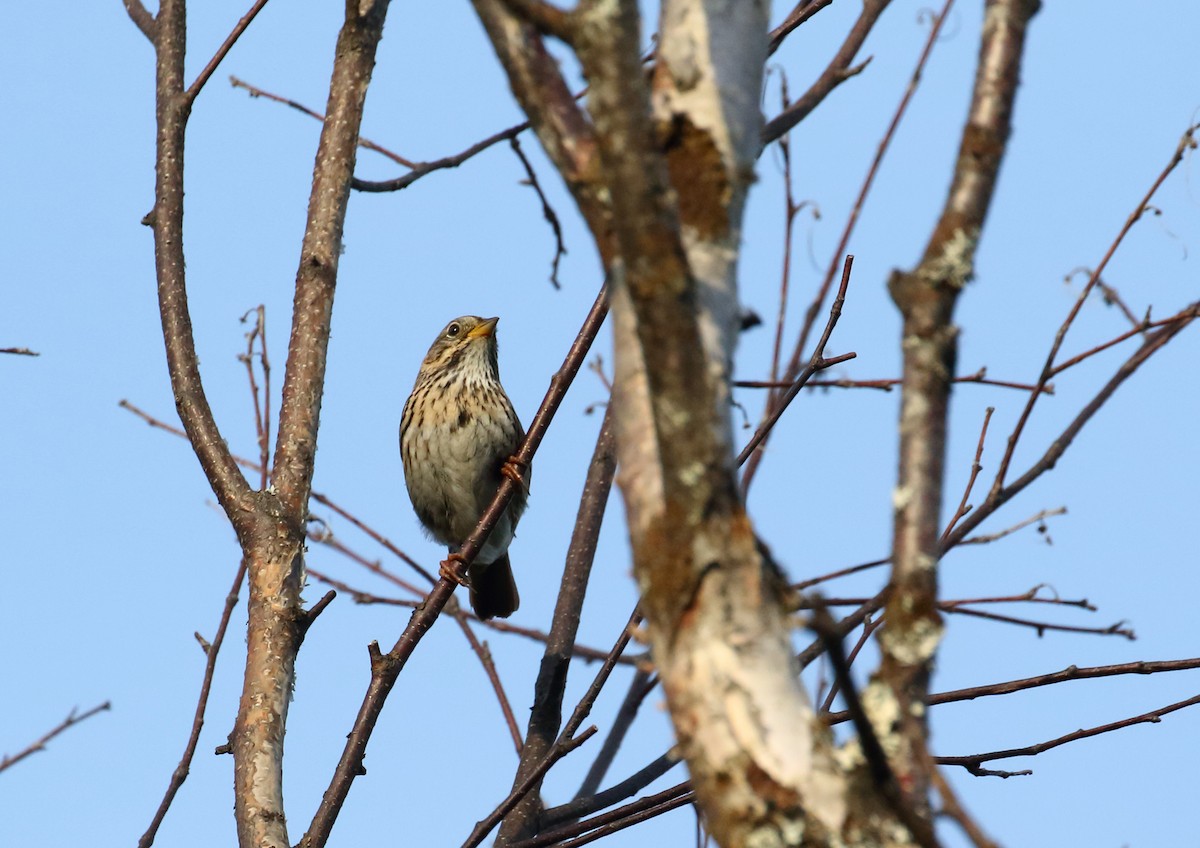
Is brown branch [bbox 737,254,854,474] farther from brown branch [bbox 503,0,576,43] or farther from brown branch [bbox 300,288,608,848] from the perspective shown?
brown branch [bbox 503,0,576,43]

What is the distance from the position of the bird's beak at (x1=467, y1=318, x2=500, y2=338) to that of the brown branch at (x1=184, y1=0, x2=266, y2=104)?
142 inches

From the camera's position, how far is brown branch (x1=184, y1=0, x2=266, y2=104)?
14.3 feet

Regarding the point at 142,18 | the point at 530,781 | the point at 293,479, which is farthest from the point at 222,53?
the point at 530,781

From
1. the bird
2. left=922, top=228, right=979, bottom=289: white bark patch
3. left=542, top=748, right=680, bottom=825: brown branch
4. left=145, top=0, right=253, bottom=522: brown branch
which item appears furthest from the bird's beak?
left=922, top=228, right=979, bottom=289: white bark patch

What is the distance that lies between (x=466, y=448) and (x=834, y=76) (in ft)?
14.9

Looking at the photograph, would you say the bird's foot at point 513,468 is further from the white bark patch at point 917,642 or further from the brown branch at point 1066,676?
the white bark patch at point 917,642

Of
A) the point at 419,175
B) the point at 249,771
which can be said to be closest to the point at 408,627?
the point at 249,771

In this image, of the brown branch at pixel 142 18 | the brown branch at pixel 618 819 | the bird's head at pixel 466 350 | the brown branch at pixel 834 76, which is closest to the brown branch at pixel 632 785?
the brown branch at pixel 618 819

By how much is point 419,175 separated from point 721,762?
3.74 m

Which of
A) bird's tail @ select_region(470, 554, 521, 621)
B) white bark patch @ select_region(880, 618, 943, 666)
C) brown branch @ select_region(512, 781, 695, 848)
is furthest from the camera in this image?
bird's tail @ select_region(470, 554, 521, 621)

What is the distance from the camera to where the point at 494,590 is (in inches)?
324

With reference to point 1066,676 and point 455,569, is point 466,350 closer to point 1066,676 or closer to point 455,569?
point 455,569

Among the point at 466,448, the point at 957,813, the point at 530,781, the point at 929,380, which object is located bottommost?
the point at 957,813

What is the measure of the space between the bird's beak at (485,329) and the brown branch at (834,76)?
4739mm
